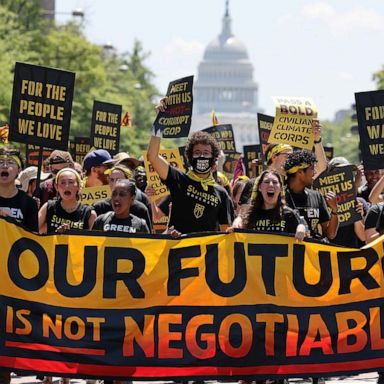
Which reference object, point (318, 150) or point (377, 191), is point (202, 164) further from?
point (318, 150)

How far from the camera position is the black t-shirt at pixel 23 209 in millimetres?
11141

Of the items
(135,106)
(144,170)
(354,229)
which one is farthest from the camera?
(135,106)

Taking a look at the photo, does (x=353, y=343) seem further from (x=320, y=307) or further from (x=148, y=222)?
(x=148, y=222)

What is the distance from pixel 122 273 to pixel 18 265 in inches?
27.2

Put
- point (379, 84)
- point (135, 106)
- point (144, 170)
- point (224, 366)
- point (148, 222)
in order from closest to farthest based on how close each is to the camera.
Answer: point (224, 366)
point (148, 222)
point (144, 170)
point (379, 84)
point (135, 106)

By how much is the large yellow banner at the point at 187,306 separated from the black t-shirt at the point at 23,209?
17.3 inches

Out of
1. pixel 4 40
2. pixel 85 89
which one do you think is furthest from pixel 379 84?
pixel 4 40

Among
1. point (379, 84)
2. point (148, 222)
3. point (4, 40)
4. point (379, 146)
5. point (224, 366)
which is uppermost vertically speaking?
point (379, 84)

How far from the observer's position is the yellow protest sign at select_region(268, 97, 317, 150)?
15.5 meters

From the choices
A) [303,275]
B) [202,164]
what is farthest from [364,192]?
[303,275]

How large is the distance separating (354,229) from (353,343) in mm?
3814

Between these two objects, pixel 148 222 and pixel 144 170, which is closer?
pixel 148 222

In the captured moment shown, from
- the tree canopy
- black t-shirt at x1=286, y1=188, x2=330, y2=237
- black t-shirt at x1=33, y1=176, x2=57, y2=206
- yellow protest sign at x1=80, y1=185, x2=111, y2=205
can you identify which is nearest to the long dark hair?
black t-shirt at x1=286, y1=188, x2=330, y2=237

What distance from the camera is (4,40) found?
51375 millimetres
